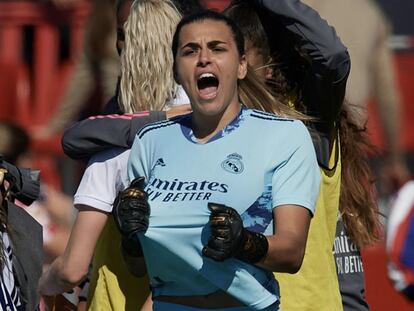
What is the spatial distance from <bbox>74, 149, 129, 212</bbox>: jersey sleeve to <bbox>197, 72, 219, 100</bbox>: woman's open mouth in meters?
0.62

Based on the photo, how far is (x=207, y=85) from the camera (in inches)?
182

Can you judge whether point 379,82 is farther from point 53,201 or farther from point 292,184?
point 292,184

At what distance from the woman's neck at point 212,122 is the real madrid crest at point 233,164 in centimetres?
12

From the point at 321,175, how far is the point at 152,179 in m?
0.62

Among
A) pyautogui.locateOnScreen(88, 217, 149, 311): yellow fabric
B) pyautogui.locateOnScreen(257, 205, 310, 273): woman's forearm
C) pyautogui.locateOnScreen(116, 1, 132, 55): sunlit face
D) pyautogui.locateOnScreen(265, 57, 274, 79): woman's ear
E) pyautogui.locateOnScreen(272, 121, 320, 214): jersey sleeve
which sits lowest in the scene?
pyautogui.locateOnScreen(88, 217, 149, 311): yellow fabric

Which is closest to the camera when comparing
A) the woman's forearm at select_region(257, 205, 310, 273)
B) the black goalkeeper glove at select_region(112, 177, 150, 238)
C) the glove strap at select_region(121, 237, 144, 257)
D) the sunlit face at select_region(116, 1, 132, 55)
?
the woman's forearm at select_region(257, 205, 310, 273)

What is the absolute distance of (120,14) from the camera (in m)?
5.67

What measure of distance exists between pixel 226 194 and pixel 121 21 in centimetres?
132

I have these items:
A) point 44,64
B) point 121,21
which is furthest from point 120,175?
point 44,64

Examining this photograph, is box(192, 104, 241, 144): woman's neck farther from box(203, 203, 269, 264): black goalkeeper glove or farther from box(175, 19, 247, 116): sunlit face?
box(203, 203, 269, 264): black goalkeeper glove

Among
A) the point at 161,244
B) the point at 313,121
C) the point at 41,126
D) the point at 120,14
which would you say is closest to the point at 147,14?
the point at 120,14

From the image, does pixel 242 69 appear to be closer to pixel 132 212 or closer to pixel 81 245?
pixel 132 212

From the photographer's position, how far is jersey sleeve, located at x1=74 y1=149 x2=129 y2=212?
5.12 metres

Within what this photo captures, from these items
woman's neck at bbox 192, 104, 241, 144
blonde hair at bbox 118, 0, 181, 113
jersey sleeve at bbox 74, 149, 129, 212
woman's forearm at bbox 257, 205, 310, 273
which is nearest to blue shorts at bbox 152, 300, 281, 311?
woman's forearm at bbox 257, 205, 310, 273
